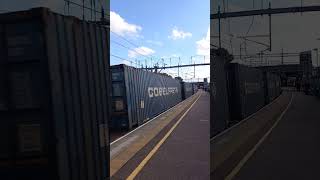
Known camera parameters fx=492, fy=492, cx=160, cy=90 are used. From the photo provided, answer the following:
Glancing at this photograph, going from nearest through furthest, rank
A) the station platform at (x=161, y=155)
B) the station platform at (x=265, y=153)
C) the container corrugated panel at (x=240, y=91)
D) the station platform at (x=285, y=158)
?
1. the station platform at (x=285, y=158)
2. the station platform at (x=265, y=153)
3. the station platform at (x=161, y=155)
4. the container corrugated panel at (x=240, y=91)

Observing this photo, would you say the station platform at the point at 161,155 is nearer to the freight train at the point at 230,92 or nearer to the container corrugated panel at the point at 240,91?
the freight train at the point at 230,92

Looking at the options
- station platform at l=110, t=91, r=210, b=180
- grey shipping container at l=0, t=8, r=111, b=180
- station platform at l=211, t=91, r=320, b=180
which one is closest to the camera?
grey shipping container at l=0, t=8, r=111, b=180

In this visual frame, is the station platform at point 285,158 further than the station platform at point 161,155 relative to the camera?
No

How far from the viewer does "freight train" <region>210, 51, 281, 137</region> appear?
16656 mm

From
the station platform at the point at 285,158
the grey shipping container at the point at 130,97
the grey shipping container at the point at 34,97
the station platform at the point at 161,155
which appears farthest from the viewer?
the grey shipping container at the point at 130,97

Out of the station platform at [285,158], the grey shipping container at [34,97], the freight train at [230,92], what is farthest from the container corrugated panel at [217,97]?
the grey shipping container at [34,97]

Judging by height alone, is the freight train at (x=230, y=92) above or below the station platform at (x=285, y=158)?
above

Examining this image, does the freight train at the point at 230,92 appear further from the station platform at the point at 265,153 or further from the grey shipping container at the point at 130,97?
the grey shipping container at the point at 130,97

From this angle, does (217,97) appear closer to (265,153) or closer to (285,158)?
(265,153)

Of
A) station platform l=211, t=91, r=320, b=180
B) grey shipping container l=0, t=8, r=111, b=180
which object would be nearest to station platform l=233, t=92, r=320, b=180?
station platform l=211, t=91, r=320, b=180

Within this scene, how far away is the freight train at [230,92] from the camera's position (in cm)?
1666

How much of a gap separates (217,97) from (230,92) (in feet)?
17.6

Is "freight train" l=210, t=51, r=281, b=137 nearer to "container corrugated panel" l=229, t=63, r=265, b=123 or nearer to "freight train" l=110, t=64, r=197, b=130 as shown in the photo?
"container corrugated panel" l=229, t=63, r=265, b=123

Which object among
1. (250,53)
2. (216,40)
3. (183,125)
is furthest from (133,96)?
(250,53)
